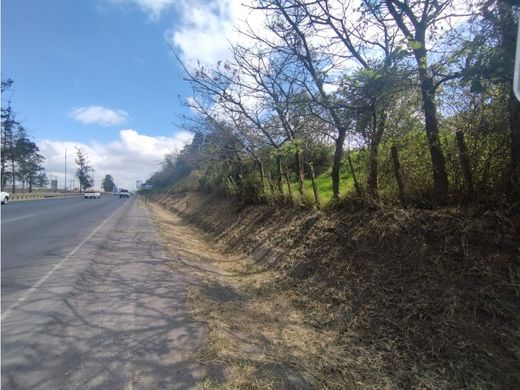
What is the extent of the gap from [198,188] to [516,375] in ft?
109

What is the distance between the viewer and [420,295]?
192 inches

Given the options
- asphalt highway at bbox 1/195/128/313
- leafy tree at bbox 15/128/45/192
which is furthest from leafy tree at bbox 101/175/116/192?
asphalt highway at bbox 1/195/128/313

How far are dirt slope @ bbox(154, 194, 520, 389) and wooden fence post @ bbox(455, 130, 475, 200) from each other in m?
0.42

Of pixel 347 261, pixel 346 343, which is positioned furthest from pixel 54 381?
pixel 347 261

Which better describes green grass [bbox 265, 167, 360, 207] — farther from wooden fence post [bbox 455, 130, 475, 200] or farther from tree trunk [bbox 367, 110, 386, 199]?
wooden fence post [bbox 455, 130, 475, 200]

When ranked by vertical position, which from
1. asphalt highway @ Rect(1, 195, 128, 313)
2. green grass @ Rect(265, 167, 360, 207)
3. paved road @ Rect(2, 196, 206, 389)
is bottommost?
paved road @ Rect(2, 196, 206, 389)

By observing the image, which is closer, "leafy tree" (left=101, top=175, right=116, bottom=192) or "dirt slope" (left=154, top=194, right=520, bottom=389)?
"dirt slope" (left=154, top=194, right=520, bottom=389)

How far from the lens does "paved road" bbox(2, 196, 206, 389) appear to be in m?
3.71

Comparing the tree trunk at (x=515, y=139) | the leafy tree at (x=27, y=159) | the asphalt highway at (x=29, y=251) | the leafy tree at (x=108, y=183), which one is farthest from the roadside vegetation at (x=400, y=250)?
the leafy tree at (x=108, y=183)

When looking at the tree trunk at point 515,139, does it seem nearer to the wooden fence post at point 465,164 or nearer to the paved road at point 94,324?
the wooden fence post at point 465,164

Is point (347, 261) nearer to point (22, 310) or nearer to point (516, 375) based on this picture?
point (516, 375)

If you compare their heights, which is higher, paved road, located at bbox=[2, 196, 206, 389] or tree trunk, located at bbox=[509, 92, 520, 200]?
tree trunk, located at bbox=[509, 92, 520, 200]

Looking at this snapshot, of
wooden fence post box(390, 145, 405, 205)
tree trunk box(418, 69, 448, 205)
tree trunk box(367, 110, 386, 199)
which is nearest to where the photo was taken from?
tree trunk box(418, 69, 448, 205)

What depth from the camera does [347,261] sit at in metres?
6.74
